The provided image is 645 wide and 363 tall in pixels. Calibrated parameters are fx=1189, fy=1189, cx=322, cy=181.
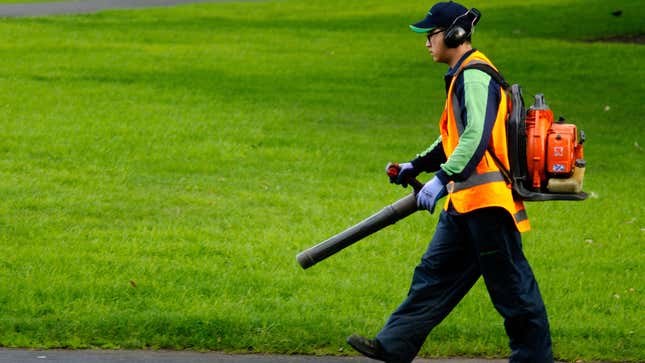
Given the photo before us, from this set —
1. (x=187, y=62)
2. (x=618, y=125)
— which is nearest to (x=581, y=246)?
(x=618, y=125)

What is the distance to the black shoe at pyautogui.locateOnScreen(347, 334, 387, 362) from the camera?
573 cm

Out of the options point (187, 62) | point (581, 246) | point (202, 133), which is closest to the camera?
point (581, 246)

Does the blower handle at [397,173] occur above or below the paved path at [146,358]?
above

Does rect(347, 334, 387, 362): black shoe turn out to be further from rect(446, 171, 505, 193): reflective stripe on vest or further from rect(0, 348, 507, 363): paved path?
rect(446, 171, 505, 193): reflective stripe on vest

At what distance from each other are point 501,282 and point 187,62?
12.7 metres

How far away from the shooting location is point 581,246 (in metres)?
8.41

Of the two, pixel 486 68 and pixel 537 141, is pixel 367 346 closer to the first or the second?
pixel 537 141

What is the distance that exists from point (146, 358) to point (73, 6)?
20243 mm

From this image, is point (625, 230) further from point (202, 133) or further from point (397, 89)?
point (397, 89)

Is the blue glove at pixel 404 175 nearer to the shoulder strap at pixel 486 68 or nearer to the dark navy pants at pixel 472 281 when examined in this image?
the dark navy pants at pixel 472 281

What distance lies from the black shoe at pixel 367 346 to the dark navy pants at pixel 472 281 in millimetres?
33

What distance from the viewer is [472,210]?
538 centimetres

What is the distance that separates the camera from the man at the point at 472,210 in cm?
525

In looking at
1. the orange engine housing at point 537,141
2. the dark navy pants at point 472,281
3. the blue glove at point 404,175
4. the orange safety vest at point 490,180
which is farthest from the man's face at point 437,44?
the dark navy pants at point 472,281
